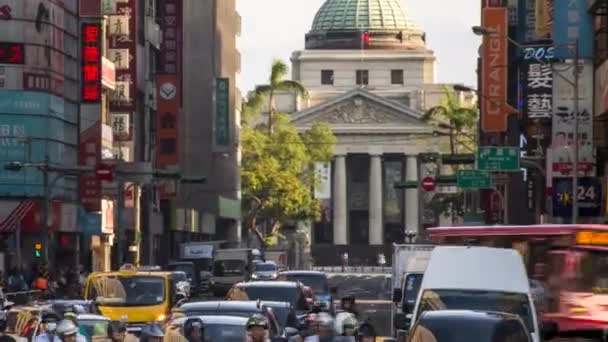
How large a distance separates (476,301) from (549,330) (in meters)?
1.88

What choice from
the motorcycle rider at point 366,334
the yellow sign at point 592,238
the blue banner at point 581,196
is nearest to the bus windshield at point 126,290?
the yellow sign at point 592,238

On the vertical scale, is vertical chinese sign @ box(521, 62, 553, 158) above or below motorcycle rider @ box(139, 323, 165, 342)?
above

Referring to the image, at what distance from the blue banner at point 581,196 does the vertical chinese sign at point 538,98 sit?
868 centimetres

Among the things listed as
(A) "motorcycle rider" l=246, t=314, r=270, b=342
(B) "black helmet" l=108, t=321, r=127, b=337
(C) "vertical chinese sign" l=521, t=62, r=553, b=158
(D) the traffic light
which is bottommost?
(D) the traffic light

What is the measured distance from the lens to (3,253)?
7806 centimetres

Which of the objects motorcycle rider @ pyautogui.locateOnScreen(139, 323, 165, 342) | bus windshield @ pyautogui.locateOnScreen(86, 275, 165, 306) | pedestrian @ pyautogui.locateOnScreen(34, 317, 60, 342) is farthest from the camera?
bus windshield @ pyautogui.locateOnScreen(86, 275, 165, 306)

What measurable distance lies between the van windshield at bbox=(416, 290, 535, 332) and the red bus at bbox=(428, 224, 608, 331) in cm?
418

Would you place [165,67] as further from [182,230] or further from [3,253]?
[3,253]

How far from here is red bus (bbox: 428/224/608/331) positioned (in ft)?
115

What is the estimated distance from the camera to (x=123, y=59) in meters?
95.1

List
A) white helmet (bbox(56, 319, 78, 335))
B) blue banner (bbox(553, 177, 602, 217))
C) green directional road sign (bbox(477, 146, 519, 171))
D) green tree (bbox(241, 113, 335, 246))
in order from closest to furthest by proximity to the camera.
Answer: white helmet (bbox(56, 319, 78, 335))
blue banner (bbox(553, 177, 602, 217))
green directional road sign (bbox(477, 146, 519, 171))
green tree (bbox(241, 113, 335, 246))

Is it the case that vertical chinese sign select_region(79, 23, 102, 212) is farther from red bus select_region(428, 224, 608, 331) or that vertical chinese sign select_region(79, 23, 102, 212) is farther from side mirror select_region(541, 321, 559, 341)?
side mirror select_region(541, 321, 559, 341)

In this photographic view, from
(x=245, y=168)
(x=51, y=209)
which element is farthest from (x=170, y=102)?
(x=245, y=168)

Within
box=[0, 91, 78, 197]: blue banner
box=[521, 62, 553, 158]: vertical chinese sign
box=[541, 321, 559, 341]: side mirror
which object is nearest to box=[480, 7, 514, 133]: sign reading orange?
box=[521, 62, 553, 158]: vertical chinese sign
